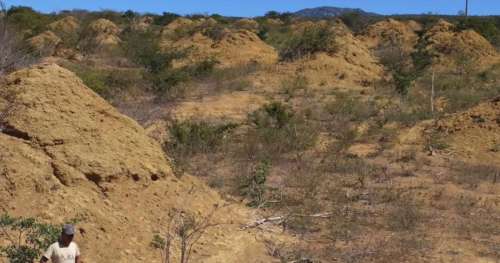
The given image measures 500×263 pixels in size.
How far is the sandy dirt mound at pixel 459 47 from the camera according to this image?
20.2 m

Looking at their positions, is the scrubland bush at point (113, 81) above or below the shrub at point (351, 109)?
above

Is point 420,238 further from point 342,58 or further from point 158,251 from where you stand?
point 342,58

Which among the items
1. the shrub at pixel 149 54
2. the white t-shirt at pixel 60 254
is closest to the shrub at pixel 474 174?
the white t-shirt at pixel 60 254

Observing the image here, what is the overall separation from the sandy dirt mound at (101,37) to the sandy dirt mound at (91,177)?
17.3m

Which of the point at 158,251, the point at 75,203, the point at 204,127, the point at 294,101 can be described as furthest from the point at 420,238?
the point at 294,101

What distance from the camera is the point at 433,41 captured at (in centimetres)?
2211

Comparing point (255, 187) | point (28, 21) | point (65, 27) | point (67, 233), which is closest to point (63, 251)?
point (67, 233)

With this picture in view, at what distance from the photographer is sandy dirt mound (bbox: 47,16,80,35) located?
2706cm

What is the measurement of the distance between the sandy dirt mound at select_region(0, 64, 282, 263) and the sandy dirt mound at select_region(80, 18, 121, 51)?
56.7 ft

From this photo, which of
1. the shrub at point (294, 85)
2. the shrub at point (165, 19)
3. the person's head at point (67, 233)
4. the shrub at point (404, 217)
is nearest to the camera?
the person's head at point (67, 233)

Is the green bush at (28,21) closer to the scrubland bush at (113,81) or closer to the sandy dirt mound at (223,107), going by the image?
the scrubland bush at (113,81)

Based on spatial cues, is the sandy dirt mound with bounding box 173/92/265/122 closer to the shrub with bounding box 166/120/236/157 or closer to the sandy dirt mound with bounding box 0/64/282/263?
the shrub with bounding box 166/120/236/157

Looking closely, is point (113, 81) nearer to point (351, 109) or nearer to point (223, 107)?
point (223, 107)

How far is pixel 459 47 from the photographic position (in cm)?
2062
